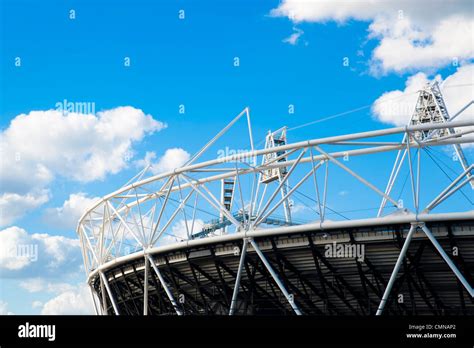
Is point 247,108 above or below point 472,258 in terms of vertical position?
above

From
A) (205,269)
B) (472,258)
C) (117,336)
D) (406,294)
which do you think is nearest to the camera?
(117,336)

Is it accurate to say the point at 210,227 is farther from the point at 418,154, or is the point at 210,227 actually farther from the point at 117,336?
the point at 117,336

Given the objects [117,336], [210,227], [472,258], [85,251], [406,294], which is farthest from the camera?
[85,251]

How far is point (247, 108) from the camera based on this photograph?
44.4 m

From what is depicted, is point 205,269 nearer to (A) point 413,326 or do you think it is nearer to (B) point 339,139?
(B) point 339,139

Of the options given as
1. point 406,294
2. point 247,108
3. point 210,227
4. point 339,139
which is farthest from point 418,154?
point 210,227

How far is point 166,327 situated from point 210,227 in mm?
26725

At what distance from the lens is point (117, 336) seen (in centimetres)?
2092

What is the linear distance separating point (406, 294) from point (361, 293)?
2.46m

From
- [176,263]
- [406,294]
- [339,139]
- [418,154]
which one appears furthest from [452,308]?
[176,263]

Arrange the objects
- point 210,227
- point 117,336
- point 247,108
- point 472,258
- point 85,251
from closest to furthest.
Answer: point 117,336 < point 472,258 < point 247,108 < point 210,227 < point 85,251

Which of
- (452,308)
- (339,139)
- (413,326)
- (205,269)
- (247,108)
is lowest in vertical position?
(413,326)

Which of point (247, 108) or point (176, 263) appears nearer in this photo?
point (176, 263)

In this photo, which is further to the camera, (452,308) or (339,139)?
(452,308)
